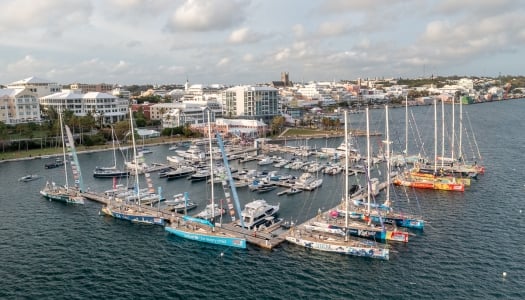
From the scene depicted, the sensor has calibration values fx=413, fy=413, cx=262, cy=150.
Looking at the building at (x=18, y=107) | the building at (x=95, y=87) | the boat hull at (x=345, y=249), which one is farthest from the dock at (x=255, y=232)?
the building at (x=95, y=87)

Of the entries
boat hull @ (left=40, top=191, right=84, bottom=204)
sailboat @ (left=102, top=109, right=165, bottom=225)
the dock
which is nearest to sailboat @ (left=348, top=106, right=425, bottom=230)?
the dock

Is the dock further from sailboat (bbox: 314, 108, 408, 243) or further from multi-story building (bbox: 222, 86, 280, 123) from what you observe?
multi-story building (bbox: 222, 86, 280, 123)

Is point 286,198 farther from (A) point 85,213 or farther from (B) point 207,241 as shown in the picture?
(A) point 85,213

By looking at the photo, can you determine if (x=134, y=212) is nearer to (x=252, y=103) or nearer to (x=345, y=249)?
(x=345, y=249)

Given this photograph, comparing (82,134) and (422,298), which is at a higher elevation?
(82,134)

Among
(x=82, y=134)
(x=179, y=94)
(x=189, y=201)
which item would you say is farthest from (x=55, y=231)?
(x=179, y=94)
